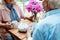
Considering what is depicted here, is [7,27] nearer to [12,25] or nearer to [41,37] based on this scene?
[12,25]

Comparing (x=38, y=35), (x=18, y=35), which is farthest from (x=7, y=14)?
(x=38, y=35)

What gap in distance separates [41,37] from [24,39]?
26.5 inches

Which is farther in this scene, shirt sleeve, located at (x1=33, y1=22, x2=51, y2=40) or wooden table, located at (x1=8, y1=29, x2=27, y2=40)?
wooden table, located at (x1=8, y1=29, x2=27, y2=40)

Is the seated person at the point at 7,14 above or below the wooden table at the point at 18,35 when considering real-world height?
above

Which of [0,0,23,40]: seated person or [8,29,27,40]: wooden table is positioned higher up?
[0,0,23,40]: seated person

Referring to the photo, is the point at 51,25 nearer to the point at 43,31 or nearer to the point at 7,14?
the point at 43,31

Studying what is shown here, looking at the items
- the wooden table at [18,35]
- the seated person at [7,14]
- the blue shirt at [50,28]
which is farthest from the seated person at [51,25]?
the seated person at [7,14]

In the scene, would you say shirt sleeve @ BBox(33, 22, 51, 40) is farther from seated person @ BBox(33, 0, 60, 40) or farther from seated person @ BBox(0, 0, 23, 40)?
seated person @ BBox(0, 0, 23, 40)

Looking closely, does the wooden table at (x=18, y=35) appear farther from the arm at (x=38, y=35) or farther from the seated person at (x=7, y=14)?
the arm at (x=38, y=35)

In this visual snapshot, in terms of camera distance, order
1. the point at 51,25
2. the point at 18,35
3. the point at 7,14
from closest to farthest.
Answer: the point at 51,25 → the point at 18,35 → the point at 7,14

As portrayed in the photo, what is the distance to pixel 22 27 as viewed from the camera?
6.39ft

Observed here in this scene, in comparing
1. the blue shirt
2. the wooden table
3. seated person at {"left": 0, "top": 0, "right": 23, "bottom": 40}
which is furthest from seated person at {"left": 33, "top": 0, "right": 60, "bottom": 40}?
seated person at {"left": 0, "top": 0, "right": 23, "bottom": 40}

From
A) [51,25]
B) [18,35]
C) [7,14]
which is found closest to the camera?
[51,25]

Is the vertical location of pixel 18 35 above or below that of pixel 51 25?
below
